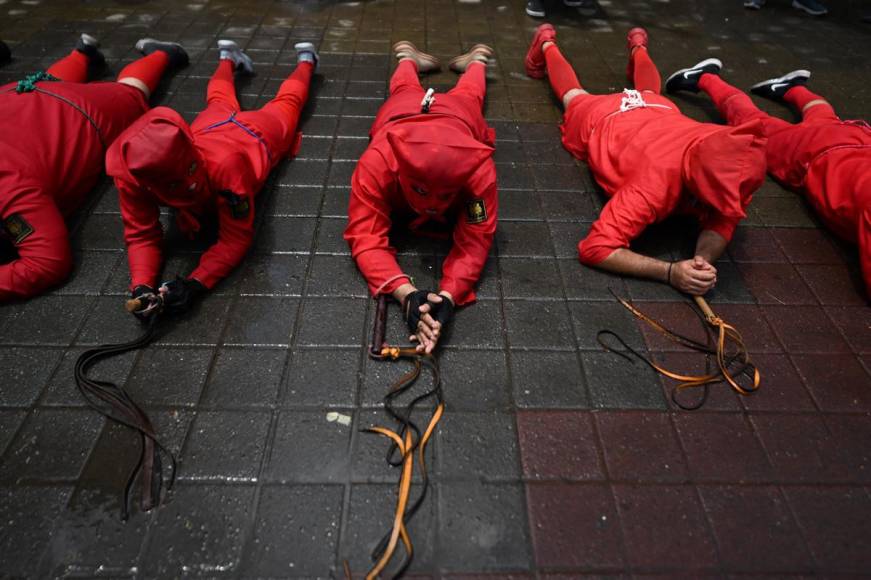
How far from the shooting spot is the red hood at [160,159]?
2.22 meters

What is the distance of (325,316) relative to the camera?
271 centimetres

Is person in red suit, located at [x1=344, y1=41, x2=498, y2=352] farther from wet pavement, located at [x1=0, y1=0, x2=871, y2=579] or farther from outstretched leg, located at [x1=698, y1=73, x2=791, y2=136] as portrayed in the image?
outstretched leg, located at [x1=698, y1=73, x2=791, y2=136]

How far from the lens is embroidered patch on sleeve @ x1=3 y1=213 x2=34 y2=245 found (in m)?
2.62

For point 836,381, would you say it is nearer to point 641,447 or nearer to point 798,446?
point 798,446

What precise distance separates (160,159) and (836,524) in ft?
10.5

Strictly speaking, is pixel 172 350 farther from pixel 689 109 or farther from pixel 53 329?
pixel 689 109

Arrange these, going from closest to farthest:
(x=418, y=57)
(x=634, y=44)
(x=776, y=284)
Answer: (x=776, y=284), (x=418, y=57), (x=634, y=44)

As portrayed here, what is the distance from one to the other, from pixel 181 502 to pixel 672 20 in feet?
23.1

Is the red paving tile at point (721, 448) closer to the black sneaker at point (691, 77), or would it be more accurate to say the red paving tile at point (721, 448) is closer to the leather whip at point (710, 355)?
the leather whip at point (710, 355)

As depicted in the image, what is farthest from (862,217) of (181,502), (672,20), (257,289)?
(672,20)

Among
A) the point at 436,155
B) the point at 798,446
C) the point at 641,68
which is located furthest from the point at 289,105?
the point at 798,446

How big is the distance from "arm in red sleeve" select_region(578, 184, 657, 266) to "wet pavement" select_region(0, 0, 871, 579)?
172mm

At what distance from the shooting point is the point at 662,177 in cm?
286

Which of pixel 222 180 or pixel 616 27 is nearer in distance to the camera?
pixel 222 180
